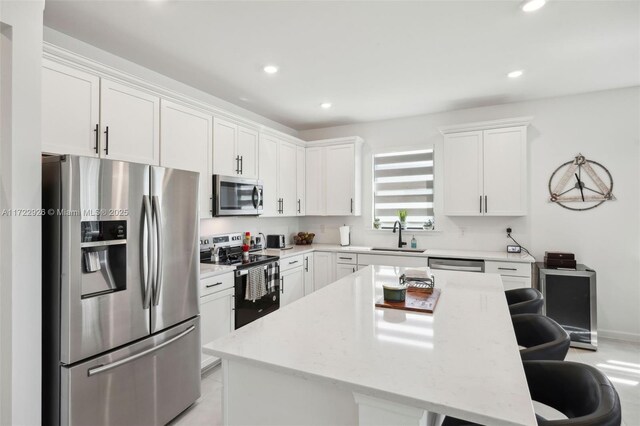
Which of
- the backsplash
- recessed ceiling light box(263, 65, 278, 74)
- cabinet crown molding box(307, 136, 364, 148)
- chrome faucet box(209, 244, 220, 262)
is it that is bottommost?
chrome faucet box(209, 244, 220, 262)

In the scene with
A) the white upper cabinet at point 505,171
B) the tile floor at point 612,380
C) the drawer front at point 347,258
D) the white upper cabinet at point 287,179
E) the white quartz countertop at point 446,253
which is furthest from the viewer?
the white upper cabinet at point 287,179

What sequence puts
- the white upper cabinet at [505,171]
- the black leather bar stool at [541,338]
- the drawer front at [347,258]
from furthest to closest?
the drawer front at [347,258] < the white upper cabinet at [505,171] < the black leather bar stool at [541,338]

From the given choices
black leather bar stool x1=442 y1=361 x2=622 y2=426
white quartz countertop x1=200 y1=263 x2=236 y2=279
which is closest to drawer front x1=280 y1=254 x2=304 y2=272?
white quartz countertop x1=200 y1=263 x2=236 y2=279

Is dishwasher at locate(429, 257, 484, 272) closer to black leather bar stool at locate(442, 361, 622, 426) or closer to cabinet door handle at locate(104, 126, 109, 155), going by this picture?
black leather bar stool at locate(442, 361, 622, 426)

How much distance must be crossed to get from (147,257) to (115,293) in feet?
0.92

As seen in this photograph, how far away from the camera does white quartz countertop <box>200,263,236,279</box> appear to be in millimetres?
2772

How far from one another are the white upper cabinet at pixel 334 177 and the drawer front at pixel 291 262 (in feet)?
3.08

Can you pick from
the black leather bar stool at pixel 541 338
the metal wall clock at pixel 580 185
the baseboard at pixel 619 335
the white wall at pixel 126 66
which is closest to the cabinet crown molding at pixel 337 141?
the white wall at pixel 126 66

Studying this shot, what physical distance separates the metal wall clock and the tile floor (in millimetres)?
1540

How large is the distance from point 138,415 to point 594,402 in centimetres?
234

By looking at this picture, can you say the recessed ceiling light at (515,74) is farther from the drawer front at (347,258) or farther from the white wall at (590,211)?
the drawer front at (347,258)

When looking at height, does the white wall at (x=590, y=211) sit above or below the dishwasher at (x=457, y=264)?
above

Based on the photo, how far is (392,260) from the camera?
13.6 ft

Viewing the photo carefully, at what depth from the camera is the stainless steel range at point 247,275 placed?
317 centimetres
